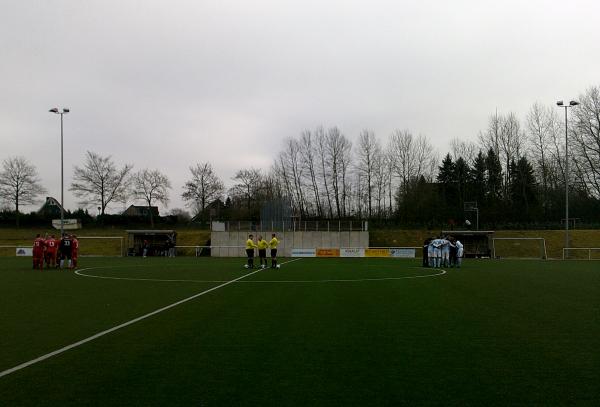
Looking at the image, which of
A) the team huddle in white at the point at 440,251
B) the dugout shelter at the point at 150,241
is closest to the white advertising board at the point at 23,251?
the dugout shelter at the point at 150,241

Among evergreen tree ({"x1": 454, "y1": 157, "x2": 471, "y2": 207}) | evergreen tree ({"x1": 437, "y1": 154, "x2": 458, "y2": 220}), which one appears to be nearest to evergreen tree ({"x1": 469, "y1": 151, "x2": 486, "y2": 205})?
evergreen tree ({"x1": 454, "y1": 157, "x2": 471, "y2": 207})

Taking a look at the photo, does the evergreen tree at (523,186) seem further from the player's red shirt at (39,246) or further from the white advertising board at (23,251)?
the player's red shirt at (39,246)

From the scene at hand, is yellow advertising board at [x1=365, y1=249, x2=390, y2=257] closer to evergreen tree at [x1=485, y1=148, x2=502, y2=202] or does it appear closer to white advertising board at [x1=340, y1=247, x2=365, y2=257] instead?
white advertising board at [x1=340, y1=247, x2=365, y2=257]

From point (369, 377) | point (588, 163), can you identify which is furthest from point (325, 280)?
point (588, 163)

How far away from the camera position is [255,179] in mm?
84438

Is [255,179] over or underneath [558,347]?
over

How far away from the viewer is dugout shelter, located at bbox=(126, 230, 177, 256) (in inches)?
1925

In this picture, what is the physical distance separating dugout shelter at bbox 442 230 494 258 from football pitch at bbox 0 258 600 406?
3286 centimetres

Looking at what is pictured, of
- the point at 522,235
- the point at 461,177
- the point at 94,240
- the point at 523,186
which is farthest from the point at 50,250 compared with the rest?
the point at 461,177

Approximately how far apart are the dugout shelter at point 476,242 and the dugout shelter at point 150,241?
26579mm

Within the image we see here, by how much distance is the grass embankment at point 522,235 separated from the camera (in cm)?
5241

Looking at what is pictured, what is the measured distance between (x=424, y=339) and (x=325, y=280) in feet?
36.8

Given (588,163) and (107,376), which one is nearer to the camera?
(107,376)

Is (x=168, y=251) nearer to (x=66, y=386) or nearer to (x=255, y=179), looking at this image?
(x=255, y=179)
